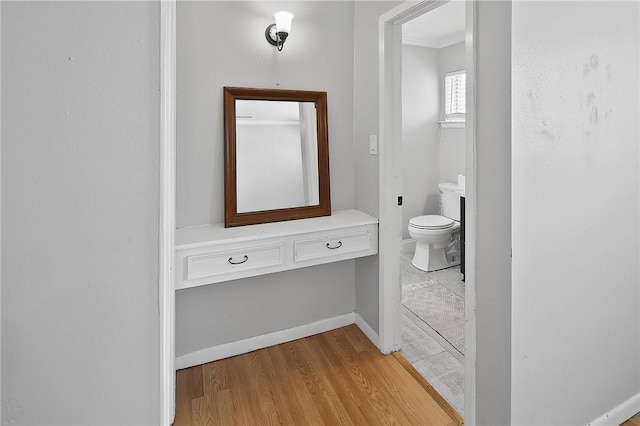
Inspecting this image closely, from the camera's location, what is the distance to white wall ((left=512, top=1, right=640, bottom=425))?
4.22 feet

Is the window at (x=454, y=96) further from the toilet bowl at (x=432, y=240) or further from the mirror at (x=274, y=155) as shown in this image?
the mirror at (x=274, y=155)

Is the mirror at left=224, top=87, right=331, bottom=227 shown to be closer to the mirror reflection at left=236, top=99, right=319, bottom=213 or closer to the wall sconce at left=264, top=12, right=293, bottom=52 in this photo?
the mirror reflection at left=236, top=99, right=319, bottom=213

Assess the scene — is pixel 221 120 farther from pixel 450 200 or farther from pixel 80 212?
pixel 450 200

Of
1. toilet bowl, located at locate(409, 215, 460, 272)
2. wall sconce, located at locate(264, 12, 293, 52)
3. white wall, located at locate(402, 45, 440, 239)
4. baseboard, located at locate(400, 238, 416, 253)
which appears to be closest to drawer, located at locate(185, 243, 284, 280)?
wall sconce, located at locate(264, 12, 293, 52)

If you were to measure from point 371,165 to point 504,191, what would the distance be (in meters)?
1.06

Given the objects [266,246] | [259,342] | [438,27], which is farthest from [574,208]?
[438,27]

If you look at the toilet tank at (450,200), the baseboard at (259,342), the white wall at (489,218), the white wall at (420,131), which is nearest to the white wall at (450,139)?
the white wall at (420,131)

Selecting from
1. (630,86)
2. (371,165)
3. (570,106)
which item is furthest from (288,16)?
(630,86)

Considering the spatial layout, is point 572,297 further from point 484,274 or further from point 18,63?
point 18,63

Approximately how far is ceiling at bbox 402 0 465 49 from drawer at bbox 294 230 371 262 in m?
1.89

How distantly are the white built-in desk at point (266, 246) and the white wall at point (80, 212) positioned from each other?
1238 mm

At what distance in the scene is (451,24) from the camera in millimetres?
3402

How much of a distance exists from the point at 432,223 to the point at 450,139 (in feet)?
3.56

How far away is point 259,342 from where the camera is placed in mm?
2332
